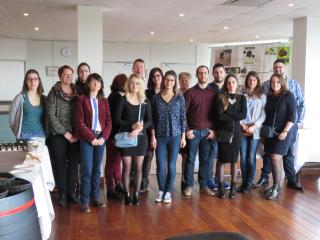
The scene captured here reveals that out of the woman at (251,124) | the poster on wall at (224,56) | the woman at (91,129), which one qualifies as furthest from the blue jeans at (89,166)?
the poster on wall at (224,56)

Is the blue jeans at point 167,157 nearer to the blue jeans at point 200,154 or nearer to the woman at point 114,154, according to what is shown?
the blue jeans at point 200,154

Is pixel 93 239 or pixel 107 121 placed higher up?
pixel 107 121

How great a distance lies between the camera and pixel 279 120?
13.8ft

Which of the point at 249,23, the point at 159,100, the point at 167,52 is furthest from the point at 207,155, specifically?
the point at 167,52

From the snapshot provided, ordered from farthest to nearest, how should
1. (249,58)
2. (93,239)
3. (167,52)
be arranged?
(167,52) < (249,58) < (93,239)

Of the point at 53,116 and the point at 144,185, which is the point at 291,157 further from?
the point at 53,116

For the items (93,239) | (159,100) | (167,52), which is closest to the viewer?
(93,239)

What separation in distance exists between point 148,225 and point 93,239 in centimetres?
57

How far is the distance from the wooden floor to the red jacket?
81 centimetres

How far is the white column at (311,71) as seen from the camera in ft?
19.0

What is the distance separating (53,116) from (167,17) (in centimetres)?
360

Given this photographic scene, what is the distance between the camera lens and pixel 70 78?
12.5 ft

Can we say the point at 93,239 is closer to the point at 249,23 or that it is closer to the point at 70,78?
the point at 70,78

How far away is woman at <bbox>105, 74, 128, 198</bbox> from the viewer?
3984mm
